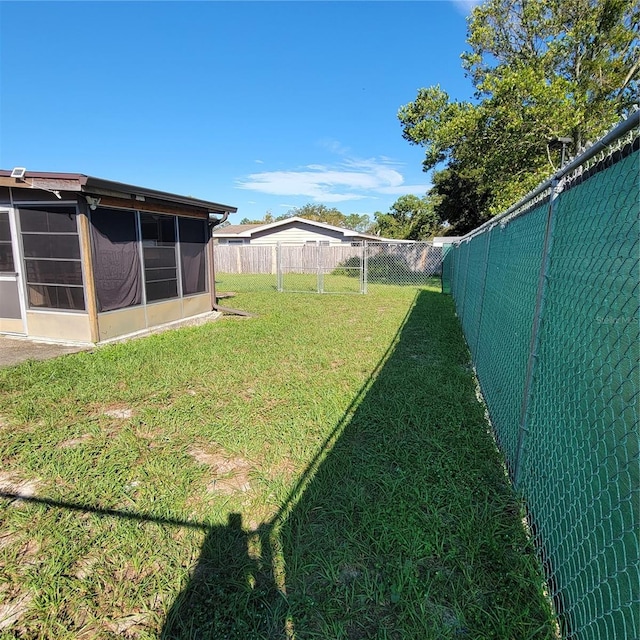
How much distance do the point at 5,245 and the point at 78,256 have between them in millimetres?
1471

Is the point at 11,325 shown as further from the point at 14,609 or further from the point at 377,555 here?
the point at 377,555

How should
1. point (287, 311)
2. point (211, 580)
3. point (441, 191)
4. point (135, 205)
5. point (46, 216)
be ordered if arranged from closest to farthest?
point (211, 580)
point (46, 216)
point (135, 205)
point (287, 311)
point (441, 191)

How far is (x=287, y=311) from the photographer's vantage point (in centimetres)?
924

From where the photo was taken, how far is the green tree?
133ft

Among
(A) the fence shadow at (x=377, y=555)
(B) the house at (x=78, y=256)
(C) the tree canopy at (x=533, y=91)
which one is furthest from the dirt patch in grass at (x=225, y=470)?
(C) the tree canopy at (x=533, y=91)

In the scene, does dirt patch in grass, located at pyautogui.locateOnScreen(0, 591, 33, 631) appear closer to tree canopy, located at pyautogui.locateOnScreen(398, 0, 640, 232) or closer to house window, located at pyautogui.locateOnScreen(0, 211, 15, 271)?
house window, located at pyautogui.locateOnScreen(0, 211, 15, 271)

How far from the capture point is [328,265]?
20438mm

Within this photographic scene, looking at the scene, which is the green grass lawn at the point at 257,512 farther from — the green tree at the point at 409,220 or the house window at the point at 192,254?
the green tree at the point at 409,220

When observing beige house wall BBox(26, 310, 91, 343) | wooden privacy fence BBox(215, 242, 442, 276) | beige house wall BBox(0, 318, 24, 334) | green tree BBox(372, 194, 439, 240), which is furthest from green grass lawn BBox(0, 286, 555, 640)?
green tree BBox(372, 194, 439, 240)

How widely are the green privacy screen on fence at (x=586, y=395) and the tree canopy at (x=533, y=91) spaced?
415 inches

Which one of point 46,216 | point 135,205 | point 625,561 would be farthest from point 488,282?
point 46,216

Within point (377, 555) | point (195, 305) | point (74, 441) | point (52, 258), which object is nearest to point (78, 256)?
point (52, 258)

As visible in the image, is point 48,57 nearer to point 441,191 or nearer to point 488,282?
point 488,282

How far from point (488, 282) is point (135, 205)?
5572 mm
